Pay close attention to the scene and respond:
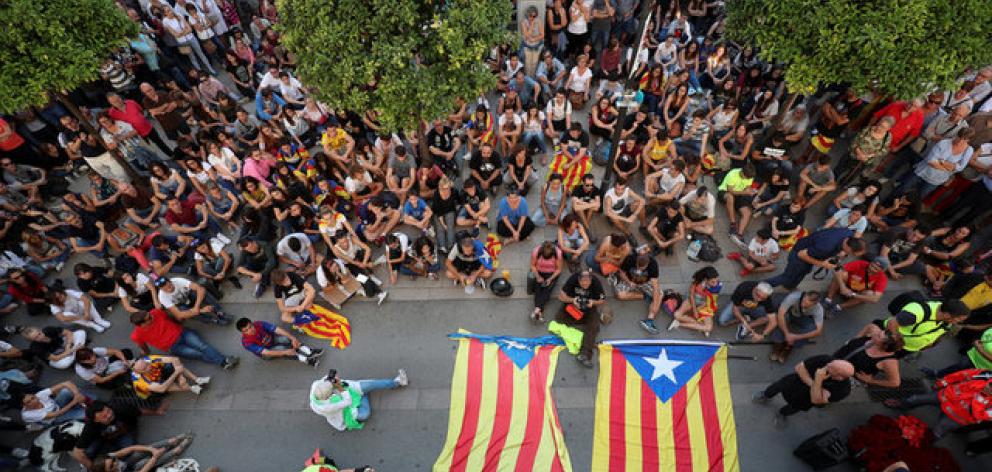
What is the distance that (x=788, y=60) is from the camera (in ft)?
27.1

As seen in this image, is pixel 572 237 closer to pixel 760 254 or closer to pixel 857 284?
pixel 760 254

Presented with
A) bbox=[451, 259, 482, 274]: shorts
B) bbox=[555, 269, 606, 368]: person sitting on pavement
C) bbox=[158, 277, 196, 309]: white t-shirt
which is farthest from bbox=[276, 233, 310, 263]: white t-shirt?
bbox=[555, 269, 606, 368]: person sitting on pavement

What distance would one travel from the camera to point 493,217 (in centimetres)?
1012

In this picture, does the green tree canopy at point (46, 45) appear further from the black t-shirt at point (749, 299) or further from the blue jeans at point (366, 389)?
the black t-shirt at point (749, 299)

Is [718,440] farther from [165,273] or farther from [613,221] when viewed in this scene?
[165,273]

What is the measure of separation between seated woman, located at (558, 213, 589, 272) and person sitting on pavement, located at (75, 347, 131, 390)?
706 centimetres

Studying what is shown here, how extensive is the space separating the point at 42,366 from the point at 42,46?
5.18 metres

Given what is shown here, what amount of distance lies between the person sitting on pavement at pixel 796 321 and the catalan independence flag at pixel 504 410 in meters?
3.96

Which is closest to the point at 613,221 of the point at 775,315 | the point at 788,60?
the point at 775,315

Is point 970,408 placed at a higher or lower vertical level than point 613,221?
lower

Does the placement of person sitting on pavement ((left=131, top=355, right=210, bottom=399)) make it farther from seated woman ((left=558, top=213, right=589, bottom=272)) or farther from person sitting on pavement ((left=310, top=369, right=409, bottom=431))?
seated woman ((left=558, top=213, right=589, bottom=272))

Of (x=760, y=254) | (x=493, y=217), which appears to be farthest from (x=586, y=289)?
(x=760, y=254)

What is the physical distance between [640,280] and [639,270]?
0.22 meters

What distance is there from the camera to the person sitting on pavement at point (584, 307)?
24.3ft
